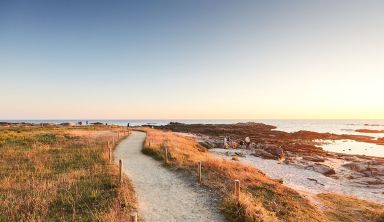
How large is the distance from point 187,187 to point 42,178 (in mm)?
9592

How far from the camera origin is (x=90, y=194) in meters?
15.9

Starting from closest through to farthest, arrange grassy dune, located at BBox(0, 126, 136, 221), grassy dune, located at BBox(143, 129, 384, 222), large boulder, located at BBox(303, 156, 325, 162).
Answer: grassy dune, located at BBox(0, 126, 136, 221) < grassy dune, located at BBox(143, 129, 384, 222) < large boulder, located at BBox(303, 156, 325, 162)

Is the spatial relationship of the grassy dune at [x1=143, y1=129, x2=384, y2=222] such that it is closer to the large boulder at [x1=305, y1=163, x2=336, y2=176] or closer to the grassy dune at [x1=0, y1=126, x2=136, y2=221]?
the grassy dune at [x1=0, y1=126, x2=136, y2=221]

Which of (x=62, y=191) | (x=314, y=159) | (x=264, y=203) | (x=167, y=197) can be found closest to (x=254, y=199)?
(x=264, y=203)

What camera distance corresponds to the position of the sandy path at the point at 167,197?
540 inches

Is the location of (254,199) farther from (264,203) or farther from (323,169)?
(323,169)

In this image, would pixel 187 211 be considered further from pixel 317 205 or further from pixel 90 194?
pixel 317 205

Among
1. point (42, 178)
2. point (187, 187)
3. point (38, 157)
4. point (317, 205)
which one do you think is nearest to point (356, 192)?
point (317, 205)

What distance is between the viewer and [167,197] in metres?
16.4

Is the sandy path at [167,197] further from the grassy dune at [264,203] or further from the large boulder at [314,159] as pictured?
the large boulder at [314,159]

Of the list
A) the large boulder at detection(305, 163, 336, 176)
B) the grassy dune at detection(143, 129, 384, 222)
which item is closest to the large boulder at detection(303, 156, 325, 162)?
the large boulder at detection(305, 163, 336, 176)

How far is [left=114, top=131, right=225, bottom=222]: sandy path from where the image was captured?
13711mm

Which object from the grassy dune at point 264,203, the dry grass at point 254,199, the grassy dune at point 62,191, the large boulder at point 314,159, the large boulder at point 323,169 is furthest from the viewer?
the large boulder at point 314,159

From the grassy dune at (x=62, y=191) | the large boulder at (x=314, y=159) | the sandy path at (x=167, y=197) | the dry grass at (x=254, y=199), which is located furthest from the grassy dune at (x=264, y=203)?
the large boulder at (x=314, y=159)
